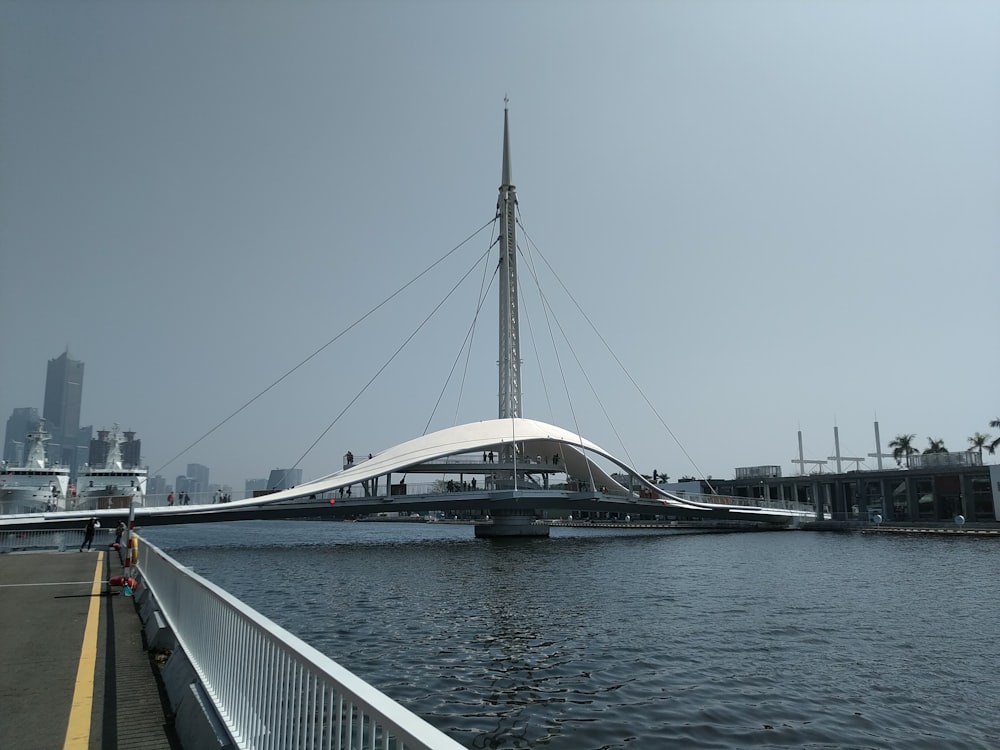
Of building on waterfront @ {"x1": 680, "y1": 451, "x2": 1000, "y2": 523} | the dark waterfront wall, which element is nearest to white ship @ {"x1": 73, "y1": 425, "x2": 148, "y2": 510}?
building on waterfront @ {"x1": 680, "y1": 451, "x2": 1000, "y2": 523}

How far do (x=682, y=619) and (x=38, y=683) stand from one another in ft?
47.8

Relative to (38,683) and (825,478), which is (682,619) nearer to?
(38,683)

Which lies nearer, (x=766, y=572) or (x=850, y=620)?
(x=850, y=620)

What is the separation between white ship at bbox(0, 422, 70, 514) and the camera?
161 feet

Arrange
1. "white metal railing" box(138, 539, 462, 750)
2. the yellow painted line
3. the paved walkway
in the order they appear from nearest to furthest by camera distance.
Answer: "white metal railing" box(138, 539, 462, 750) → the yellow painted line → the paved walkway

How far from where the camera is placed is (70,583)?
669 inches

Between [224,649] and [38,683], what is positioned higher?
[224,649]

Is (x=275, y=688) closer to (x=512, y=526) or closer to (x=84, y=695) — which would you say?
(x=84, y=695)

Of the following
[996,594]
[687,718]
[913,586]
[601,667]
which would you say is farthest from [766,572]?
[687,718]

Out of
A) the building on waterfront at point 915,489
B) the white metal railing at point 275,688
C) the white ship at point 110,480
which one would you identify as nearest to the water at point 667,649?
the white metal railing at point 275,688

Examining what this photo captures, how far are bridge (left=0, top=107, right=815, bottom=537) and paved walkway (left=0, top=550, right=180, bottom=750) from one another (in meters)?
32.1

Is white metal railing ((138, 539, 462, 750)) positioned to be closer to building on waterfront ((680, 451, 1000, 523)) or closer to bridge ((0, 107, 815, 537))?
bridge ((0, 107, 815, 537))

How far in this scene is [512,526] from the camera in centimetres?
5831

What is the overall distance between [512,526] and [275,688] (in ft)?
180
